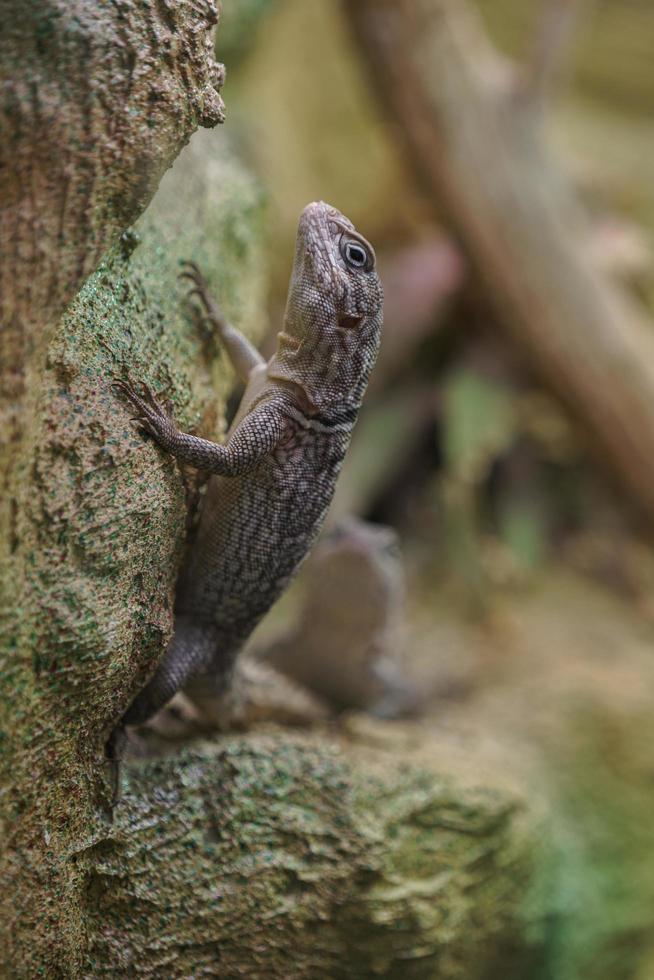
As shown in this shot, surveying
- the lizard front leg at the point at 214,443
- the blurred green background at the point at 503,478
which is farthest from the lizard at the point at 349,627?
the lizard front leg at the point at 214,443

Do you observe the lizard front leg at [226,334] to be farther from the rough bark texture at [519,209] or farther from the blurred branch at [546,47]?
the blurred branch at [546,47]

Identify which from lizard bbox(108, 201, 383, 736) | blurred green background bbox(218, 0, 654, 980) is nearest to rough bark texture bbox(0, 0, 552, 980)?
lizard bbox(108, 201, 383, 736)

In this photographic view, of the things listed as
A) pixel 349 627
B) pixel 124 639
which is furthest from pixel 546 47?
pixel 124 639

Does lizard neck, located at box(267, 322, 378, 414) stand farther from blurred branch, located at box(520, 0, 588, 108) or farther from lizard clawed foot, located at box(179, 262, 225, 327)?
blurred branch, located at box(520, 0, 588, 108)

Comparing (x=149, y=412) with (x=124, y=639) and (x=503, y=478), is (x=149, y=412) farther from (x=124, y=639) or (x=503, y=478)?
(x=503, y=478)

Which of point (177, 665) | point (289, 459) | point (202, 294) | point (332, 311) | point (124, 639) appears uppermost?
point (332, 311)
